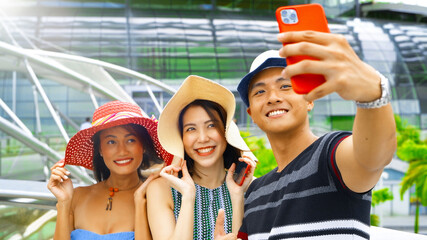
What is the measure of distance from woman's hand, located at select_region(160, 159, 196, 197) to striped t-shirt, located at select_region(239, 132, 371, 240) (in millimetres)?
445

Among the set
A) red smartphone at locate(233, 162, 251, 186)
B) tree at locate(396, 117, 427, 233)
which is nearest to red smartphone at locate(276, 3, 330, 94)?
red smartphone at locate(233, 162, 251, 186)

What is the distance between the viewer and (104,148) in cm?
235

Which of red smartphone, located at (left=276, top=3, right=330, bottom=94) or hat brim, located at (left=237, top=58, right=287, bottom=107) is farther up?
hat brim, located at (left=237, top=58, right=287, bottom=107)

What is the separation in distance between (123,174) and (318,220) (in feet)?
4.11

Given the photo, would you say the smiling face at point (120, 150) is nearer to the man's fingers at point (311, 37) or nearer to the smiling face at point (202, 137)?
the smiling face at point (202, 137)

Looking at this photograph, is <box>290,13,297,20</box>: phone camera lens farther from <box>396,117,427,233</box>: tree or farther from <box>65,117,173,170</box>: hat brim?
<box>396,117,427,233</box>: tree

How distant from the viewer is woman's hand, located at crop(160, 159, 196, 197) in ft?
6.47

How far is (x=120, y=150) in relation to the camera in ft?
7.52

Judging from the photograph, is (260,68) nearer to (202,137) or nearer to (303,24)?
(202,137)

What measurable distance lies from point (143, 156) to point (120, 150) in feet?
0.86

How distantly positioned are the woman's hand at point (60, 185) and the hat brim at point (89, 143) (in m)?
0.21

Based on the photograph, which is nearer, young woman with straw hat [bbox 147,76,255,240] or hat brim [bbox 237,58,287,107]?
hat brim [bbox 237,58,287,107]

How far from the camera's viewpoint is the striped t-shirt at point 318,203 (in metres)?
1.46

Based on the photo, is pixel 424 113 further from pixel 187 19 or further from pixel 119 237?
pixel 119 237
